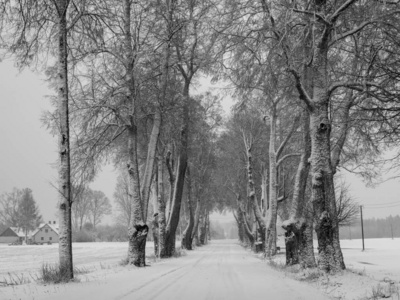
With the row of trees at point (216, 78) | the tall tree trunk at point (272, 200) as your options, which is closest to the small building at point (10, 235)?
the row of trees at point (216, 78)

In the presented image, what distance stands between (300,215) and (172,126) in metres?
9.38

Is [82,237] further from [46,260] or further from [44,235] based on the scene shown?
[46,260]

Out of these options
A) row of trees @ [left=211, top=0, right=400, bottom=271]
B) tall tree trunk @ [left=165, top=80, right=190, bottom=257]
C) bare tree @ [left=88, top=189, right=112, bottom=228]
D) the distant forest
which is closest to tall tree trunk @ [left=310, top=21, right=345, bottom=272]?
row of trees @ [left=211, top=0, right=400, bottom=271]

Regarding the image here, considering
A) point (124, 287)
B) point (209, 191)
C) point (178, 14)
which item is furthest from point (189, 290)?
point (209, 191)

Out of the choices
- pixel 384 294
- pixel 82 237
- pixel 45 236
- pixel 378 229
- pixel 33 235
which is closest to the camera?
pixel 384 294

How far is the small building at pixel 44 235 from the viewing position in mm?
99938

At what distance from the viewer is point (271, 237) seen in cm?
2125

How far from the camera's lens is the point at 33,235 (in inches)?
3925

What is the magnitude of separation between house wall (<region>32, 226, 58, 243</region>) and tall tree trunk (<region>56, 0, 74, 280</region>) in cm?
9979

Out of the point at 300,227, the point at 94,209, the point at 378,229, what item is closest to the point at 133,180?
the point at 300,227

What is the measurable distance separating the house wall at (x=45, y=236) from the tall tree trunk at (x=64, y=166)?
99.8 m

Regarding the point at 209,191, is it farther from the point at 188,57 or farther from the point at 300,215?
the point at 300,215

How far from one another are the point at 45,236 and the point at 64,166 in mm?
100842

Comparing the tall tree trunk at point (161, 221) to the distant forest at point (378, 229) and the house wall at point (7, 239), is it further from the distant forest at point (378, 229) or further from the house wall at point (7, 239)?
the distant forest at point (378, 229)
